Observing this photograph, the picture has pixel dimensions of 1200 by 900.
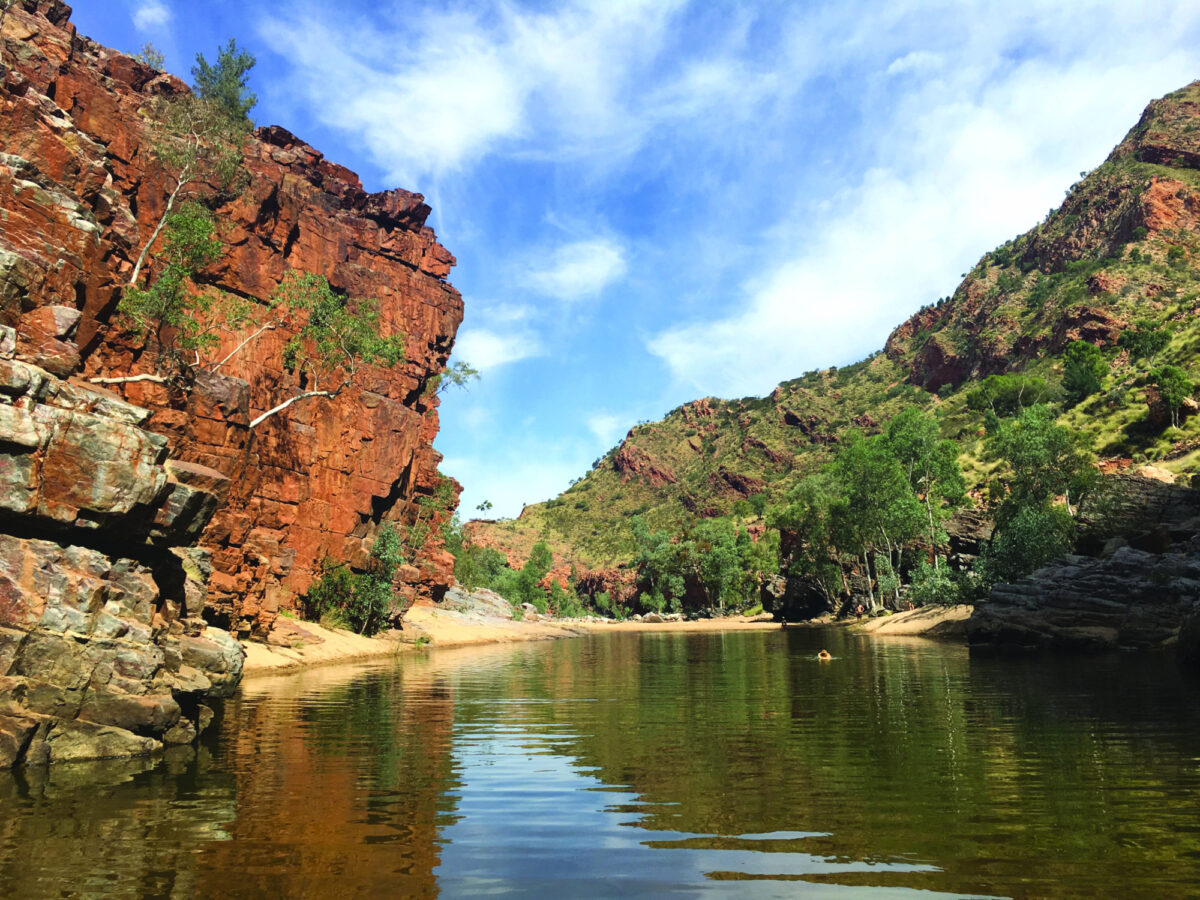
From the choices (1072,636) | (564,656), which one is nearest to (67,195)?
(564,656)

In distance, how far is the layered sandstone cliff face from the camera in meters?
22.6

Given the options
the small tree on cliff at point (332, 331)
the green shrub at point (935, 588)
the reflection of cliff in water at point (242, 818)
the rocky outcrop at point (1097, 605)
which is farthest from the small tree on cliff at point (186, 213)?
the green shrub at point (935, 588)

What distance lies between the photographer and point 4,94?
32125 millimetres

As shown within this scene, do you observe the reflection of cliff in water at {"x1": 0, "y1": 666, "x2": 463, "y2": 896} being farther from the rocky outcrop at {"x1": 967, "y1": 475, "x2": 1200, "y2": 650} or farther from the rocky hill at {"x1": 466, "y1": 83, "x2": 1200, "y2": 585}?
the rocky hill at {"x1": 466, "y1": 83, "x2": 1200, "y2": 585}

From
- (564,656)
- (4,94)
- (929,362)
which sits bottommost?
(564,656)

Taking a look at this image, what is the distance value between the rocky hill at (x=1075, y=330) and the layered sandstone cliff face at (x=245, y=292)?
233 ft

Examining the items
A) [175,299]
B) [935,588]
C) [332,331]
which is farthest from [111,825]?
[935,588]

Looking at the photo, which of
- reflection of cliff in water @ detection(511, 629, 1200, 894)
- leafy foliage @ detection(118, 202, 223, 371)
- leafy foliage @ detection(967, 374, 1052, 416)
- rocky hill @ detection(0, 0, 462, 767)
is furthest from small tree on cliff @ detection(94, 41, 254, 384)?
leafy foliage @ detection(967, 374, 1052, 416)

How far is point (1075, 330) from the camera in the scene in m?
125

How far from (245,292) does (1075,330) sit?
5126 inches

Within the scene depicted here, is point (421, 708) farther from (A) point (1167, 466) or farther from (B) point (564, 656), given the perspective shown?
(A) point (1167, 466)

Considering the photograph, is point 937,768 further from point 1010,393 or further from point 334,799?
point 1010,393

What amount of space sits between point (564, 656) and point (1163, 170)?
16635 centimetres

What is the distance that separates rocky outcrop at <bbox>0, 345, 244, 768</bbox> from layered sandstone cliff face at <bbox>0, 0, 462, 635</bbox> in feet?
3.57
